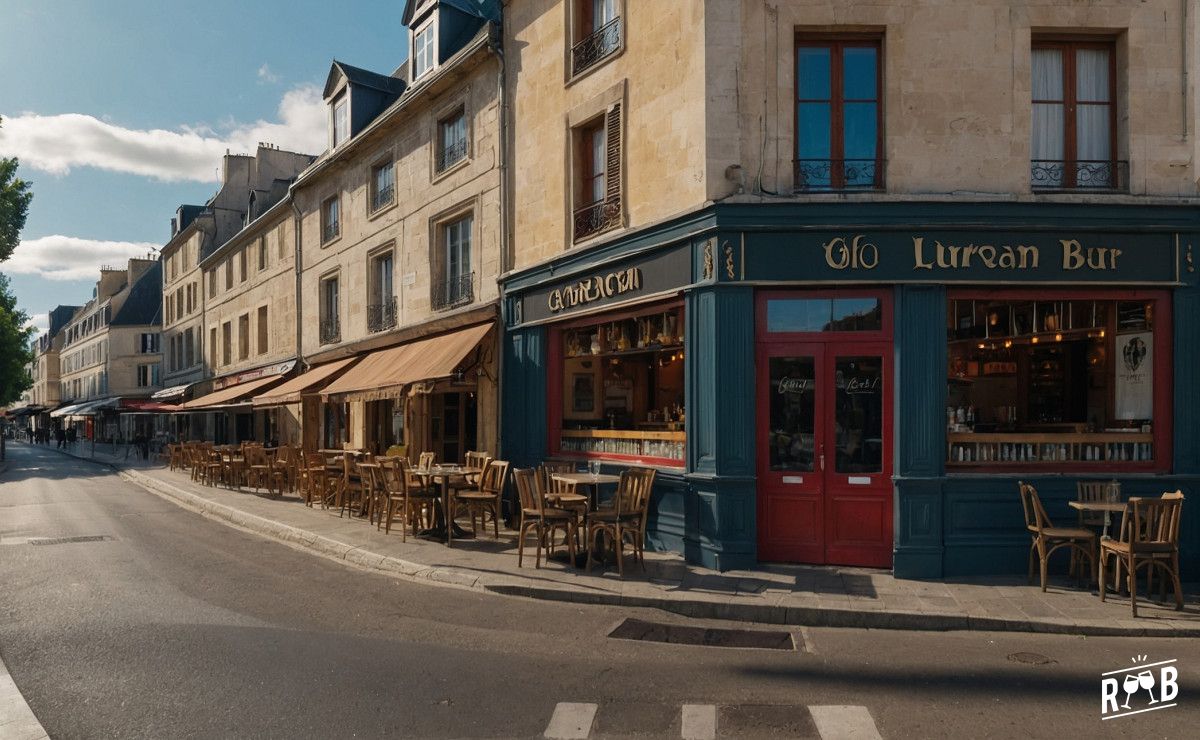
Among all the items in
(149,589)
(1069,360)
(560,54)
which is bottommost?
(149,589)

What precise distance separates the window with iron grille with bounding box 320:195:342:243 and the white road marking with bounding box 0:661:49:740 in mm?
15505

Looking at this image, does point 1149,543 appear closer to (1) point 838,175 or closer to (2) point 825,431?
(2) point 825,431

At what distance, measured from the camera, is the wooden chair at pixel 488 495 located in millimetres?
10148

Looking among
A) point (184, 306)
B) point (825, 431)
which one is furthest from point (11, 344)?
point (825, 431)

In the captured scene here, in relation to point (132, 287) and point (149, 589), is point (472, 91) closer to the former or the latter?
point (149, 589)

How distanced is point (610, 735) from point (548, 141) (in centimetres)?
883

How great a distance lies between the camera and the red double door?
322 inches

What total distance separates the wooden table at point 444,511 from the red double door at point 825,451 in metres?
3.90

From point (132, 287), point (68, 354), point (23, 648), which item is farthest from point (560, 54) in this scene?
point (68, 354)

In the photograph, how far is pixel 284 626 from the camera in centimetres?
629

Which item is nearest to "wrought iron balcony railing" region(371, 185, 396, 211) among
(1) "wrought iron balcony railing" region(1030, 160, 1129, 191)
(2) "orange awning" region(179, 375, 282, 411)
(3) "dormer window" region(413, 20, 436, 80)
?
(3) "dormer window" region(413, 20, 436, 80)

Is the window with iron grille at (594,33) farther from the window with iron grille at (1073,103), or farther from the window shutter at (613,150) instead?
the window with iron grille at (1073,103)

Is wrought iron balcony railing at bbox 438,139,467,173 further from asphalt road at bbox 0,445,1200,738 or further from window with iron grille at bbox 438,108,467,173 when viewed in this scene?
asphalt road at bbox 0,445,1200,738

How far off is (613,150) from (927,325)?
4.47m
